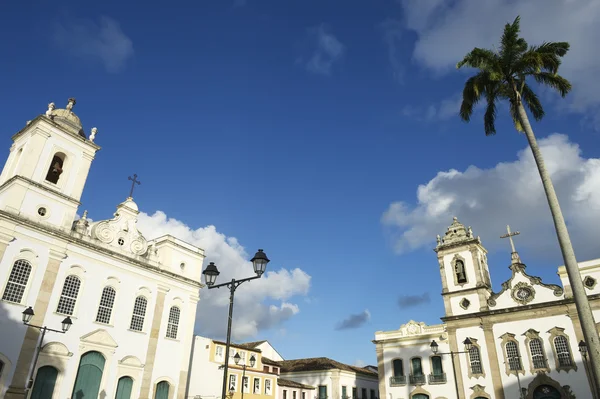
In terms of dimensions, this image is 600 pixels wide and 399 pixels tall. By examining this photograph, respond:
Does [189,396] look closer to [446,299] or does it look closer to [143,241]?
[143,241]

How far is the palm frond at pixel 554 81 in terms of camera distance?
17719 mm

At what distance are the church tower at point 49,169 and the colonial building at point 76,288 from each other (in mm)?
57

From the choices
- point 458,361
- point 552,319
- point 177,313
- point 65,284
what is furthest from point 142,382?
point 552,319

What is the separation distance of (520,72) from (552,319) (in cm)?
2104

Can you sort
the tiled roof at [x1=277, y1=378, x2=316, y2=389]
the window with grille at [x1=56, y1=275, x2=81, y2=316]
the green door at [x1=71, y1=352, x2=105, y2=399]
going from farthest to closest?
the tiled roof at [x1=277, y1=378, x2=316, y2=389], the window with grille at [x1=56, y1=275, x2=81, y2=316], the green door at [x1=71, y1=352, x2=105, y2=399]

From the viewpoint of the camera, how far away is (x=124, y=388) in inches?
961

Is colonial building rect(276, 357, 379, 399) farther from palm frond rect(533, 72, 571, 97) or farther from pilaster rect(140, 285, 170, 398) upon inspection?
palm frond rect(533, 72, 571, 97)

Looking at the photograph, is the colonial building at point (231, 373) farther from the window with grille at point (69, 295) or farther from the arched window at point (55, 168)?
the arched window at point (55, 168)

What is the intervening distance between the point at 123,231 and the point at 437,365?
26.0 metres

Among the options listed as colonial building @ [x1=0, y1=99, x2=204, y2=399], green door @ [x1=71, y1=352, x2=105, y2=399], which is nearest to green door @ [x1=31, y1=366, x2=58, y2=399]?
colonial building @ [x1=0, y1=99, x2=204, y2=399]

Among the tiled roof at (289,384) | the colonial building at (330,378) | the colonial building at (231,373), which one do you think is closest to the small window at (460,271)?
the colonial building at (330,378)

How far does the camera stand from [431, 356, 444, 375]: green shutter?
34.1 meters

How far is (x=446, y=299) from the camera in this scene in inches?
1417

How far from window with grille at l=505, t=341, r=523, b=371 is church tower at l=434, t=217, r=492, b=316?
3173 mm
